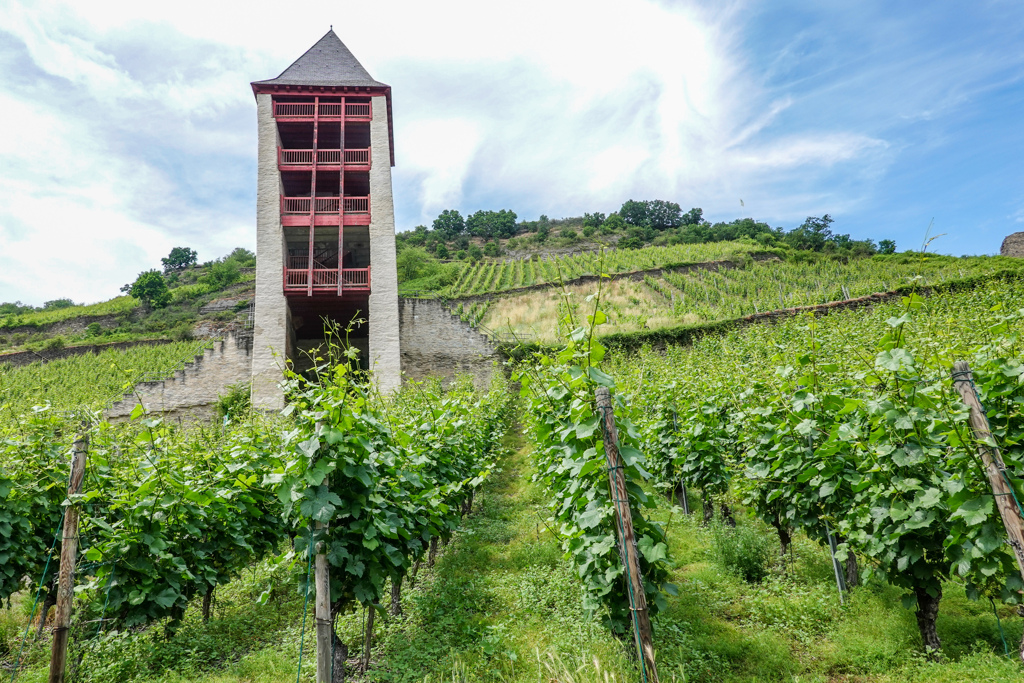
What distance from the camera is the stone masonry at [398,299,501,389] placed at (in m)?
21.0

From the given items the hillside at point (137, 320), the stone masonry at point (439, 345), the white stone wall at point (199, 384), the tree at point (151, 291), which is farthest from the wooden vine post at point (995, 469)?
the tree at point (151, 291)

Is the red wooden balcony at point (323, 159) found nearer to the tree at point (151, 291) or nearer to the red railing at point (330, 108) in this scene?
the red railing at point (330, 108)

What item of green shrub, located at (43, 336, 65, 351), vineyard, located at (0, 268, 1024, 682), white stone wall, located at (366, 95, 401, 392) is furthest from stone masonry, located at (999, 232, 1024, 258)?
green shrub, located at (43, 336, 65, 351)

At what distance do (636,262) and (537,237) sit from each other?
27.6m

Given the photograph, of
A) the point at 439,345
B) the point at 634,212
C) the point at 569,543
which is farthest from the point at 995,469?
the point at 634,212

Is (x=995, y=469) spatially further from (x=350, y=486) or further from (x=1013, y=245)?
(x=1013, y=245)

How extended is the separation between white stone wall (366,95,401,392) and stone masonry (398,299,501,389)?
2.17 m

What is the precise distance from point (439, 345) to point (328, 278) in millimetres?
4760

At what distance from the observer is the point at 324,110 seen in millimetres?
20094

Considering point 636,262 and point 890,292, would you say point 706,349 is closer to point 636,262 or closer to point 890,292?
point 890,292

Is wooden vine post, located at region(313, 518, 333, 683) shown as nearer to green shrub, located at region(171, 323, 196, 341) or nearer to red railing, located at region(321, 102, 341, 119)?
red railing, located at region(321, 102, 341, 119)

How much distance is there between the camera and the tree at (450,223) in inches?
2948

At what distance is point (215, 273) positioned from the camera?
1901 inches

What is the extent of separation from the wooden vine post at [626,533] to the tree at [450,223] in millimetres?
72189
